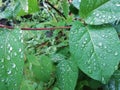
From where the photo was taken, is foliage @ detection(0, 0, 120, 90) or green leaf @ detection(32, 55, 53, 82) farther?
green leaf @ detection(32, 55, 53, 82)

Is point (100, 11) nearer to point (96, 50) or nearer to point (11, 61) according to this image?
point (96, 50)

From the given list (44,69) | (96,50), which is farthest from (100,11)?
(44,69)

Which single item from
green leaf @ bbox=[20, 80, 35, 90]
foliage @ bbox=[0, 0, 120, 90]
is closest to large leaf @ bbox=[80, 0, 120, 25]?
foliage @ bbox=[0, 0, 120, 90]

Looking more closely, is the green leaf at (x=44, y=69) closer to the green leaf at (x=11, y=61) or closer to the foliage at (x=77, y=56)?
the foliage at (x=77, y=56)

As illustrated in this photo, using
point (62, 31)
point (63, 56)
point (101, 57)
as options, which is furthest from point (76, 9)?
point (101, 57)

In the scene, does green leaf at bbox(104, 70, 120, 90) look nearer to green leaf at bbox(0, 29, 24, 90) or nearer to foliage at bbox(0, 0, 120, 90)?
foliage at bbox(0, 0, 120, 90)

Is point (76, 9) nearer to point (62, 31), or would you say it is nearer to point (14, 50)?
point (62, 31)
